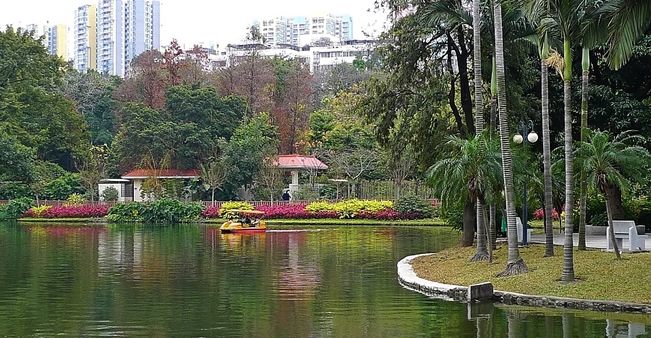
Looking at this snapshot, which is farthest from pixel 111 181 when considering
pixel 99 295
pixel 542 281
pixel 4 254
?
pixel 542 281

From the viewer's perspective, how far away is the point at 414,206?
2131 inches

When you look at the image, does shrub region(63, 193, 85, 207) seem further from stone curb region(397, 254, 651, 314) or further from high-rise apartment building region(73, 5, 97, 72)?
high-rise apartment building region(73, 5, 97, 72)

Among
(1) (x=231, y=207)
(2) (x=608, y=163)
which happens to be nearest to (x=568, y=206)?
(2) (x=608, y=163)

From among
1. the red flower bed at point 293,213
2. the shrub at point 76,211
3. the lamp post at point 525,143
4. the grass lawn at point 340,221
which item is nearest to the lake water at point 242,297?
the lamp post at point 525,143

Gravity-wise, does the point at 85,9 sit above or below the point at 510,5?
above

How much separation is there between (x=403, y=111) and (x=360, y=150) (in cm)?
3368

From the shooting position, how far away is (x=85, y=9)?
7490 inches

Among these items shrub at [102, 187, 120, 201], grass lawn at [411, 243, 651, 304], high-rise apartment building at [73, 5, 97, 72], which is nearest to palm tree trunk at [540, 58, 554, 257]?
grass lawn at [411, 243, 651, 304]

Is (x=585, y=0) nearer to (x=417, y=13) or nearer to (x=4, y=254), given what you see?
(x=417, y=13)

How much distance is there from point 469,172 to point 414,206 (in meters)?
33.2

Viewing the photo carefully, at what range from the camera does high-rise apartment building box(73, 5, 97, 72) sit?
190m

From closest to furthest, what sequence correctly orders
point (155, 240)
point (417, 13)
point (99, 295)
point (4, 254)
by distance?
point (99, 295), point (417, 13), point (4, 254), point (155, 240)

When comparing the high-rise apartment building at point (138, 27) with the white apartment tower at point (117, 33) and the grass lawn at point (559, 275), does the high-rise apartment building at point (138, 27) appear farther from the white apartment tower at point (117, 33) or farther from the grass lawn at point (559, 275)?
the grass lawn at point (559, 275)

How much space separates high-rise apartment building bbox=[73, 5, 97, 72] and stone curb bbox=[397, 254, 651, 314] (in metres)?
178
